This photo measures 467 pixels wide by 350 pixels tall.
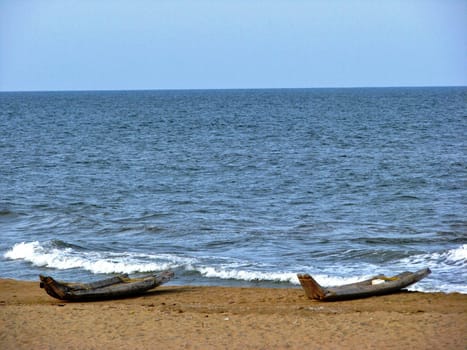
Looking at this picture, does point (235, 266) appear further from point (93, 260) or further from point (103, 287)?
point (103, 287)

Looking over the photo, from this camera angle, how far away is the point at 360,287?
15.4 metres

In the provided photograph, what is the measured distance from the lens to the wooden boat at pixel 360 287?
14.8m

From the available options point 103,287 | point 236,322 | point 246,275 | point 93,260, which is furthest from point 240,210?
point 236,322

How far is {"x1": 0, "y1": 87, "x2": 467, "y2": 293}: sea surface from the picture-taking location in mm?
18953

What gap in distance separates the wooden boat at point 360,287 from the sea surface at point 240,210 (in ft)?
2.54

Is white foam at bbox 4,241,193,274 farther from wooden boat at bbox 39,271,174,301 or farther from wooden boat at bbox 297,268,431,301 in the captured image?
wooden boat at bbox 297,268,431,301

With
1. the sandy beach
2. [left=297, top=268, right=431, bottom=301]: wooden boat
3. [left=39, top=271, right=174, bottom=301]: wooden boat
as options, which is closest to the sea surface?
[left=297, top=268, right=431, bottom=301]: wooden boat

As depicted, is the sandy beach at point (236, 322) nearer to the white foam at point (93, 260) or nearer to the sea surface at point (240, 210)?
the sea surface at point (240, 210)

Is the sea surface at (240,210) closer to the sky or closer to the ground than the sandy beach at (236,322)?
closer to the ground

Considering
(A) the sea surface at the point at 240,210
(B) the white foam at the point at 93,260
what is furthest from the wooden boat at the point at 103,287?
(B) the white foam at the point at 93,260

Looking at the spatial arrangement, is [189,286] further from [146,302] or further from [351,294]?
[351,294]

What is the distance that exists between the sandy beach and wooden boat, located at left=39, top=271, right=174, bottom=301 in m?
0.18

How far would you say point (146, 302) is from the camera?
15375 millimetres

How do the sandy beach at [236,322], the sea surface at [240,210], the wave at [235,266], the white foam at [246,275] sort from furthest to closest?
1. the sea surface at [240,210]
2. the white foam at [246,275]
3. the wave at [235,266]
4. the sandy beach at [236,322]
